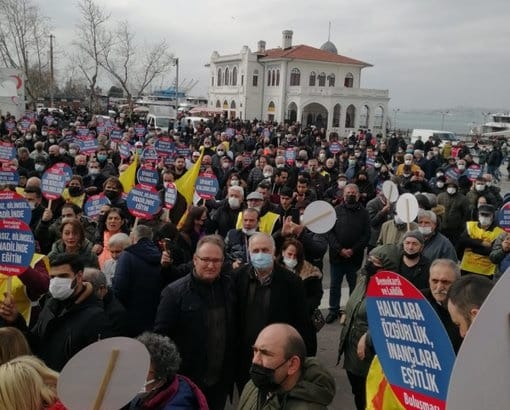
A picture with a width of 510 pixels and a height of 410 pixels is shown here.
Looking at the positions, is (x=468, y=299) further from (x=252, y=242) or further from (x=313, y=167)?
(x=313, y=167)

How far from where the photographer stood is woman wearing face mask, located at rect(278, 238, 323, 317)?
14.9ft

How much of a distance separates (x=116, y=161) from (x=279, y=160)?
154 inches

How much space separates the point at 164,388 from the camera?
2.58 metres

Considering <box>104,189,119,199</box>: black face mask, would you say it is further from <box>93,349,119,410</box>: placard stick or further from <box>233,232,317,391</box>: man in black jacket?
<box>93,349,119,410</box>: placard stick

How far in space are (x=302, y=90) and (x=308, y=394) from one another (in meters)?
55.1

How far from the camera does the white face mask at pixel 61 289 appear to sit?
10.8 ft

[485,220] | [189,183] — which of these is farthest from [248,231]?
[189,183]

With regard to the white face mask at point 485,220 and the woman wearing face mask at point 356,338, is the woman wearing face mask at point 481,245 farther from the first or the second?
the woman wearing face mask at point 356,338

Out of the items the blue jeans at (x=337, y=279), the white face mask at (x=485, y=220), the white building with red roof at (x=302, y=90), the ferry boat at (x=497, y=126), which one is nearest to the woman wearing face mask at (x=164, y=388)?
the blue jeans at (x=337, y=279)

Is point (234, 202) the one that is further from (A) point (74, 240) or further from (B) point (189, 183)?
(A) point (74, 240)

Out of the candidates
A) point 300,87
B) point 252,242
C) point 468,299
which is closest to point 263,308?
point 252,242

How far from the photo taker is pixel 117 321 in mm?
3652

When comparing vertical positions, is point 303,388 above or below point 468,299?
below

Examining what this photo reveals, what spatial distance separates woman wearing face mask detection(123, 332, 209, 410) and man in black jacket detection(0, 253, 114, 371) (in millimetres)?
636
